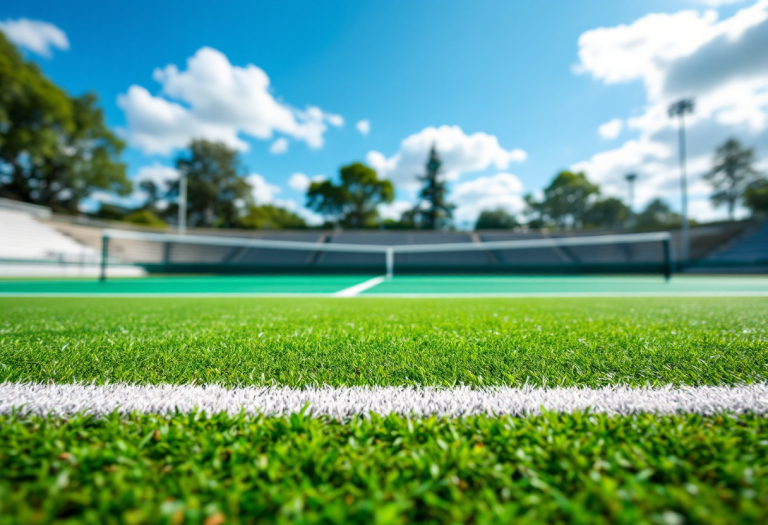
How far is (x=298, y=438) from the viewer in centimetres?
84

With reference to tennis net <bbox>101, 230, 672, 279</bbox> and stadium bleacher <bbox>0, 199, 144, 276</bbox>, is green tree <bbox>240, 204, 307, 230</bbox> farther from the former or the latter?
stadium bleacher <bbox>0, 199, 144, 276</bbox>

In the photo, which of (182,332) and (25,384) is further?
(182,332)

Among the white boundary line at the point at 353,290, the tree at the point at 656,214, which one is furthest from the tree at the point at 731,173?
the white boundary line at the point at 353,290

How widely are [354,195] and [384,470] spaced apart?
50802 mm

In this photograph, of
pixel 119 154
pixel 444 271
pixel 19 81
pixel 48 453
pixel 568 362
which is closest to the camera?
pixel 48 453

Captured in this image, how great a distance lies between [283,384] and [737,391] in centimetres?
162

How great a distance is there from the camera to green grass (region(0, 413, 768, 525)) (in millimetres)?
604

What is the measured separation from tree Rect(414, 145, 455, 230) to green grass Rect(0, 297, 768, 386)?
4579 centimetres

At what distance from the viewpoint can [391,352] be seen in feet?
5.49

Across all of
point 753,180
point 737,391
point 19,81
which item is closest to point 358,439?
point 737,391

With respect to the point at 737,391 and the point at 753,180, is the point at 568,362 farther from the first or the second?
the point at 753,180

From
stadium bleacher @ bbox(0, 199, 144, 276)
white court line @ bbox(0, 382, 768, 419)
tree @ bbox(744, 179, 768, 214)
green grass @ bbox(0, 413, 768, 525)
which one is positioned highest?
tree @ bbox(744, 179, 768, 214)

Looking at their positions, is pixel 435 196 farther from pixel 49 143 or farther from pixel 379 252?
pixel 49 143

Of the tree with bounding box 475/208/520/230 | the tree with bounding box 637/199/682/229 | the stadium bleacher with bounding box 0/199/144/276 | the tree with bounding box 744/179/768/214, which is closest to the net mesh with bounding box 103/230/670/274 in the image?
the stadium bleacher with bounding box 0/199/144/276
